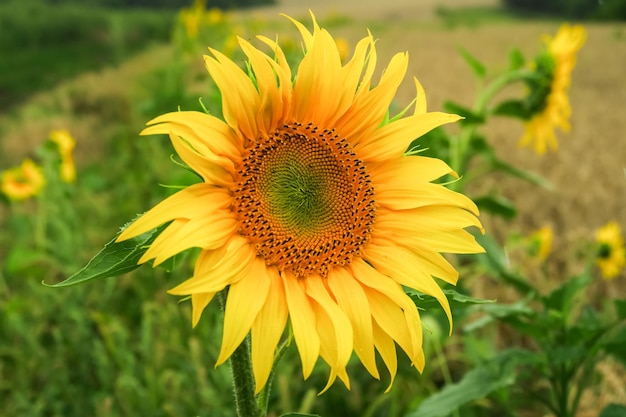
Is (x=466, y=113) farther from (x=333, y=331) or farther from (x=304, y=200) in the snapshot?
(x=333, y=331)

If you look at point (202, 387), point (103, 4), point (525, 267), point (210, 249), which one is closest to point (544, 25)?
point (103, 4)

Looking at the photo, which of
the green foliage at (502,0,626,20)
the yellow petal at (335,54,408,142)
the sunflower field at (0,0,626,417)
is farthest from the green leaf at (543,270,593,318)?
the green foliage at (502,0,626,20)

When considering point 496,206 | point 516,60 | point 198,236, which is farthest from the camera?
point 516,60

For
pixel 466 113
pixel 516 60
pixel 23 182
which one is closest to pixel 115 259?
pixel 466 113

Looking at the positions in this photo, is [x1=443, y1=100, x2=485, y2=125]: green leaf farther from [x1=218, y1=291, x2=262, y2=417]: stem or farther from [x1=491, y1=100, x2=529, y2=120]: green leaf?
[x1=218, y1=291, x2=262, y2=417]: stem

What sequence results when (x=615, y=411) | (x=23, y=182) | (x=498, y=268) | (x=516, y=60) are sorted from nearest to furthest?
(x=615, y=411) < (x=498, y=268) < (x=516, y=60) < (x=23, y=182)

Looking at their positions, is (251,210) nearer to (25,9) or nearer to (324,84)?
(324,84)

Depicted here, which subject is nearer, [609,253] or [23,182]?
[609,253]

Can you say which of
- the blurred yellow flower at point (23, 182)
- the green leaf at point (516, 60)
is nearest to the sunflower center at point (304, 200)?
the green leaf at point (516, 60)
